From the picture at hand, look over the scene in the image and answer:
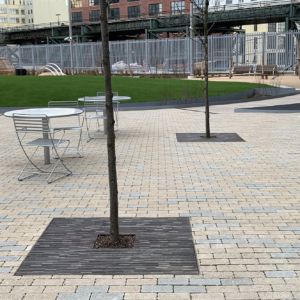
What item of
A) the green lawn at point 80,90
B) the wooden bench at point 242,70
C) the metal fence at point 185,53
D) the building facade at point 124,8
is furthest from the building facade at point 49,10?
the green lawn at point 80,90

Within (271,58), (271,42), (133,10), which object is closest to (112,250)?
(271,42)

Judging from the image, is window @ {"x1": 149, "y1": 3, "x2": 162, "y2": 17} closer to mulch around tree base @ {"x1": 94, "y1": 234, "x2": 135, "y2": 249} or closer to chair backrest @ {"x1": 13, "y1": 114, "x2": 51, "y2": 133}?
chair backrest @ {"x1": 13, "y1": 114, "x2": 51, "y2": 133}

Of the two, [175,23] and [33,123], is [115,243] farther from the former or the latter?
[175,23]

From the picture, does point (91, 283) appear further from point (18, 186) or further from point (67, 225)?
point (18, 186)

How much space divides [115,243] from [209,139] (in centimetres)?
607

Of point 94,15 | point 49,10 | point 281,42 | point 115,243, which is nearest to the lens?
point 115,243

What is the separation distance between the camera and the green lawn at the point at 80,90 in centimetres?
1819

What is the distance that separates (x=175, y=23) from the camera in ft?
171

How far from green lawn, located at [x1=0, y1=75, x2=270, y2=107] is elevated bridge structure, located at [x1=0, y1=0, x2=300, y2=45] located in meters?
10.9

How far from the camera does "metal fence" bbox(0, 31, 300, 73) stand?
1334 inches

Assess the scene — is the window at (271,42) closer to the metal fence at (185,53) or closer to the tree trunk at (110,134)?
the metal fence at (185,53)

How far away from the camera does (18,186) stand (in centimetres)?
650

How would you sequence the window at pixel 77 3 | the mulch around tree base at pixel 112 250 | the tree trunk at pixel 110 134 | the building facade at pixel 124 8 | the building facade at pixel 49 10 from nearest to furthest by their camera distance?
the mulch around tree base at pixel 112 250
the tree trunk at pixel 110 134
the building facade at pixel 124 8
the window at pixel 77 3
the building facade at pixel 49 10

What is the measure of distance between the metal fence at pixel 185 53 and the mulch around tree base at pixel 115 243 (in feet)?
93.1
